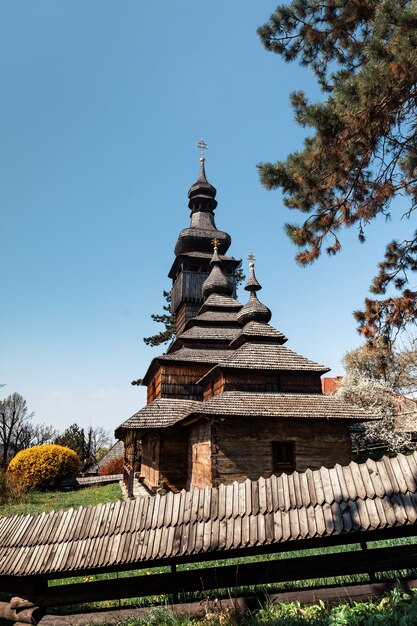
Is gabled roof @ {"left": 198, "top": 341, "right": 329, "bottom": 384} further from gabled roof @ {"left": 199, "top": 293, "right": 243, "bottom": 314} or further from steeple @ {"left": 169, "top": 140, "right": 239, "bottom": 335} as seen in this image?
steeple @ {"left": 169, "top": 140, "right": 239, "bottom": 335}

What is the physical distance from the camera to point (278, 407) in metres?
13.6

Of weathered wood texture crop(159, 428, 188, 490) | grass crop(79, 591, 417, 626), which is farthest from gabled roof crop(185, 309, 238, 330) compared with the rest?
grass crop(79, 591, 417, 626)

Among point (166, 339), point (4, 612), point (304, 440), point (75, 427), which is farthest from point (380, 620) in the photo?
point (75, 427)

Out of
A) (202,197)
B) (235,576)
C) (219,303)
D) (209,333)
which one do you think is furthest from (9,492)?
(202,197)

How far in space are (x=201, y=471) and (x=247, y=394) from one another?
10.5 ft

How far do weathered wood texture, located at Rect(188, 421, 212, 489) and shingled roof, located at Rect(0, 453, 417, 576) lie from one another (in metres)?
8.43

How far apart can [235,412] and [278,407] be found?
1756 mm

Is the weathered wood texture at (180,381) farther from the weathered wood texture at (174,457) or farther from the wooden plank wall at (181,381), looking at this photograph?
the weathered wood texture at (174,457)

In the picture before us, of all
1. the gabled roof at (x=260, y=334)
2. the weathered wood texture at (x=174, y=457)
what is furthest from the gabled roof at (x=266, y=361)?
the weathered wood texture at (x=174, y=457)

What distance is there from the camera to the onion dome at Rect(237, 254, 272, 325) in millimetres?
18484

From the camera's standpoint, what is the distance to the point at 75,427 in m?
38.6

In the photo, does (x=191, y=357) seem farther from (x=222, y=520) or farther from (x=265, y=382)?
(x=222, y=520)

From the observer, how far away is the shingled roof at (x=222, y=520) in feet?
14.0

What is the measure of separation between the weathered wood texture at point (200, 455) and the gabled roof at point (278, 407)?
104cm
